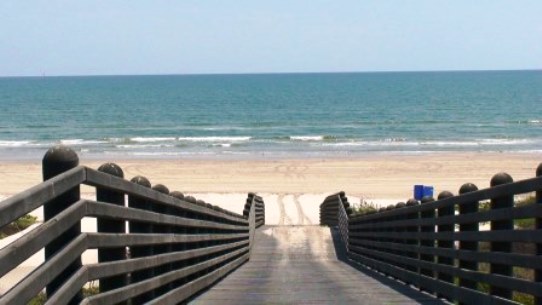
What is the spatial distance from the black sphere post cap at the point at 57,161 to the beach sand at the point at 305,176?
80.4ft

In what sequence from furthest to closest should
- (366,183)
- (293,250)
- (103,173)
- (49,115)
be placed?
(49,115)
(366,183)
(293,250)
(103,173)

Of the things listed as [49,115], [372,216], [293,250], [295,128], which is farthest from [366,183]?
[49,115]

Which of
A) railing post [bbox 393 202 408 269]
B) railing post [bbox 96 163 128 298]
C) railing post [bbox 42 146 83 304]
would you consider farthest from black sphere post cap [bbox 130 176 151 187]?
railing post [bbox 393 202 408 269]

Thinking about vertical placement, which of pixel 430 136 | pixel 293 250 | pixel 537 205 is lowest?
pixel 293 250

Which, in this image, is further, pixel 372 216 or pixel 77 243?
pixel 372 216

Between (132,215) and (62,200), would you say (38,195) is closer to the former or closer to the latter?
(62,200)

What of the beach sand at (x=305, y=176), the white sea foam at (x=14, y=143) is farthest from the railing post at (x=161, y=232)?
the white sea foam at (x=14, y=143)

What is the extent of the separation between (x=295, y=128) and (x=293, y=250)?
6400 centimetres

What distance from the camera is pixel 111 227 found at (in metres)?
5.36

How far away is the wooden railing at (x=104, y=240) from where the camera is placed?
3.66 metres

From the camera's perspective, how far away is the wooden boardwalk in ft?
26.9

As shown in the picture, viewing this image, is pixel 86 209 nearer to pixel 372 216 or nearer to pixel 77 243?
pixel 77 243

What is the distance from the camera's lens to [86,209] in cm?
464

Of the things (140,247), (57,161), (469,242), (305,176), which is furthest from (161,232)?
(305,176)
